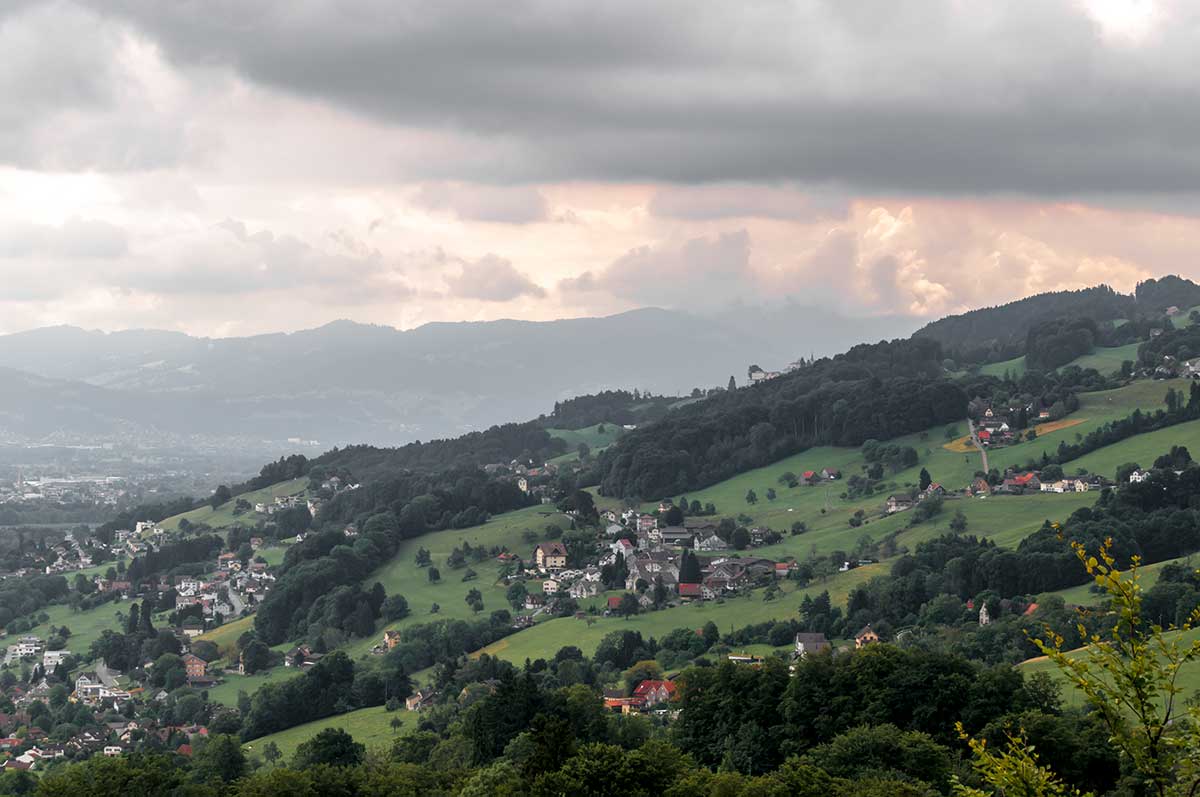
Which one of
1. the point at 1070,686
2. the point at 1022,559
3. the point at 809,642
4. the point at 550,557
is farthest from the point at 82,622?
the point at 1070,686

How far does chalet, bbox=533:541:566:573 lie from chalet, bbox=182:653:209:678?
27892 millimetres

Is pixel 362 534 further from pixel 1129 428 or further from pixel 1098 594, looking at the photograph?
pixel 1098 594

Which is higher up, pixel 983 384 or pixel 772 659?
pixel 983 384

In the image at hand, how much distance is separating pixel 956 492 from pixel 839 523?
990 cm

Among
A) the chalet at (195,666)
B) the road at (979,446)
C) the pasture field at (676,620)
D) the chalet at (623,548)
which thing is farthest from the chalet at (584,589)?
the road at (979,446)

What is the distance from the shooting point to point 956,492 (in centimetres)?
11094

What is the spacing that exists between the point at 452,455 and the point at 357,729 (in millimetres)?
122697

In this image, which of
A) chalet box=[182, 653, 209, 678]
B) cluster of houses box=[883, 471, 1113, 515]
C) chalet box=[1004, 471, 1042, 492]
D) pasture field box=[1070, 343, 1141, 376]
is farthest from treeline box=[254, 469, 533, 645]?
pasture field box=[1070, 343, 1141, 376]

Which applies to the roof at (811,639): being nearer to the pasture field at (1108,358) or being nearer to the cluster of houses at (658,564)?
the cluster of houses at (658,564)

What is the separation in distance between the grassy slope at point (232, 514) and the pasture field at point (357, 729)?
3172 inches

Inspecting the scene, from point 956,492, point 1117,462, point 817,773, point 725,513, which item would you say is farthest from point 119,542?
point 817,773

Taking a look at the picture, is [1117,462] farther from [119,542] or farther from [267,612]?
[119,542]

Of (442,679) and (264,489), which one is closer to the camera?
(442,679)

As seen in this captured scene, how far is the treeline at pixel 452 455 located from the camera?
182 meters
